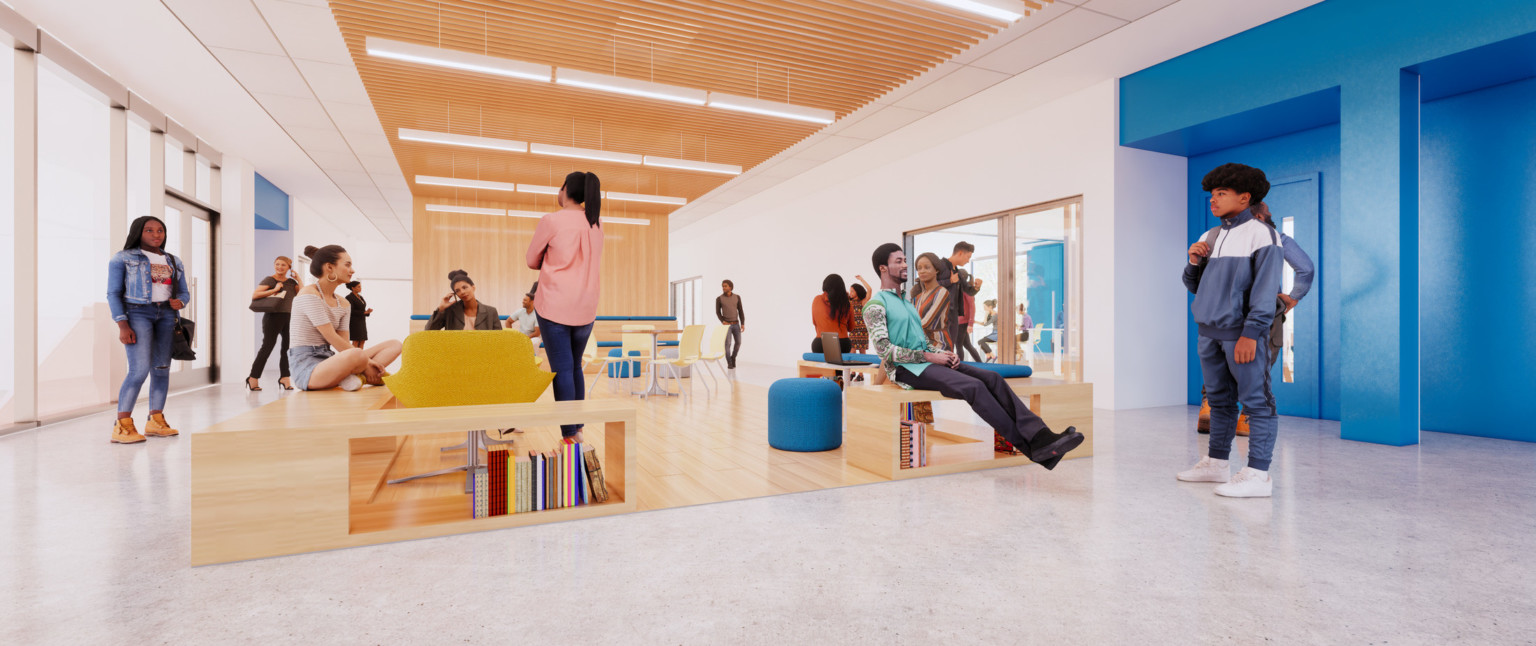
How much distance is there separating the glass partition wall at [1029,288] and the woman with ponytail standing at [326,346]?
5.20m

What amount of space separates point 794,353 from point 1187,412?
7015mm

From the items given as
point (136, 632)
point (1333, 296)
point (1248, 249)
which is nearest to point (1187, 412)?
point (1333, 296)

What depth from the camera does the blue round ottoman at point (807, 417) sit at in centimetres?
404

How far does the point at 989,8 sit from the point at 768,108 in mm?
2205

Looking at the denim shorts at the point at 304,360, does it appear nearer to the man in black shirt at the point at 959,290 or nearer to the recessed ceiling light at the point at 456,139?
the recessed ceiling light at the point at 456,139

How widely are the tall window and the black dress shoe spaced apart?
23.3ft

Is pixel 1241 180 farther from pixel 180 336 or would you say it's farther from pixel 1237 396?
pixel 180 336

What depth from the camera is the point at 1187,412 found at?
593 cm

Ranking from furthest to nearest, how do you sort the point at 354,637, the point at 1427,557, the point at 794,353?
the point at 794,353, the point at 1427,557, the point at 354,637

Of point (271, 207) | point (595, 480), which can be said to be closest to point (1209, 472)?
point (595, 480)

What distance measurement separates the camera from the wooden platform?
6.94ft

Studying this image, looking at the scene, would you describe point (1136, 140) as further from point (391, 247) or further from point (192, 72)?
point (391, 247)

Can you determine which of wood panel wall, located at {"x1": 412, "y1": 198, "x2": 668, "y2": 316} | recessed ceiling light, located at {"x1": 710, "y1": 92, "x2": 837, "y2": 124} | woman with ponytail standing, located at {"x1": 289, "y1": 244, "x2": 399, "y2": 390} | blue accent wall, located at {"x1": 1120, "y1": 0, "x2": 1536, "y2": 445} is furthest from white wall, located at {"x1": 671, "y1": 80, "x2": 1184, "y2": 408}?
woman with ponytail standing, located at {"x1": 289, "y1": 244, "x2": 399, "y2": 390}

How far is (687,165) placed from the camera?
8.05m
